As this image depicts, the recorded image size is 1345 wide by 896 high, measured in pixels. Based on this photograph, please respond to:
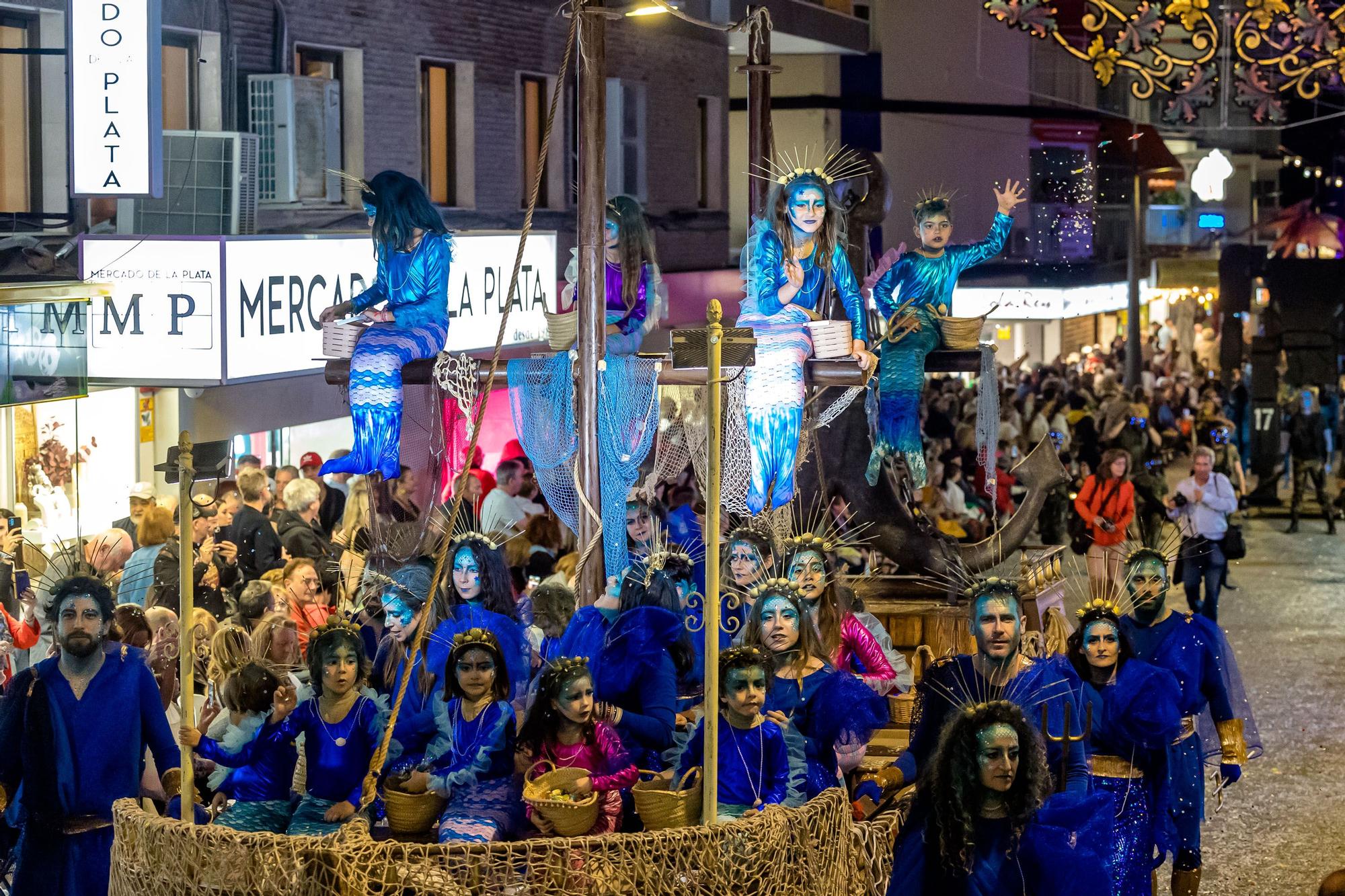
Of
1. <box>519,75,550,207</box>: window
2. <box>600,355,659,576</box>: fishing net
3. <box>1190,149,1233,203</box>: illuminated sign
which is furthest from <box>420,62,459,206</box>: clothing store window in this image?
<box>1190,149,1233,203</box>: illuminated sign

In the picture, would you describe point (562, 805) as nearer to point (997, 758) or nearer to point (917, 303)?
point (997, 758)

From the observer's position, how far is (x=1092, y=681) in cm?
772

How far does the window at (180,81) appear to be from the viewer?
13.7 meters

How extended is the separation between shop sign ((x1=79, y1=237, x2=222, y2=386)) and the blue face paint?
4310 millimetres

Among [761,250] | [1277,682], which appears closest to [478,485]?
[761,250]

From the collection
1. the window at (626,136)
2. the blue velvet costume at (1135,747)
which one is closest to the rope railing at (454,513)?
the blue velvet costume at (1135,747)

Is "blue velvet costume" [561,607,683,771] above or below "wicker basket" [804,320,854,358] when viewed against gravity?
below

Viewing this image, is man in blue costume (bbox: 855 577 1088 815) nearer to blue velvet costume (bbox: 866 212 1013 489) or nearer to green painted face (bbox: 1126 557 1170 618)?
green painted face (bbox: 1126 557 1170 618)

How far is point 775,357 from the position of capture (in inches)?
312

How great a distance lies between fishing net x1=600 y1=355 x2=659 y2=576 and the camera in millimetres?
7992

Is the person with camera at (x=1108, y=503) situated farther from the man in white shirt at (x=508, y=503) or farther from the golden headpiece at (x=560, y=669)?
the golden headpiece at (x=560, y=669)

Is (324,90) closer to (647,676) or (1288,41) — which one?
(1288,41)

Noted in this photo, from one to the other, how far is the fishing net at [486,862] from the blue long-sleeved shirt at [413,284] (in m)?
2.82

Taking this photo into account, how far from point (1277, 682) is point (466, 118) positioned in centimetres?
872
